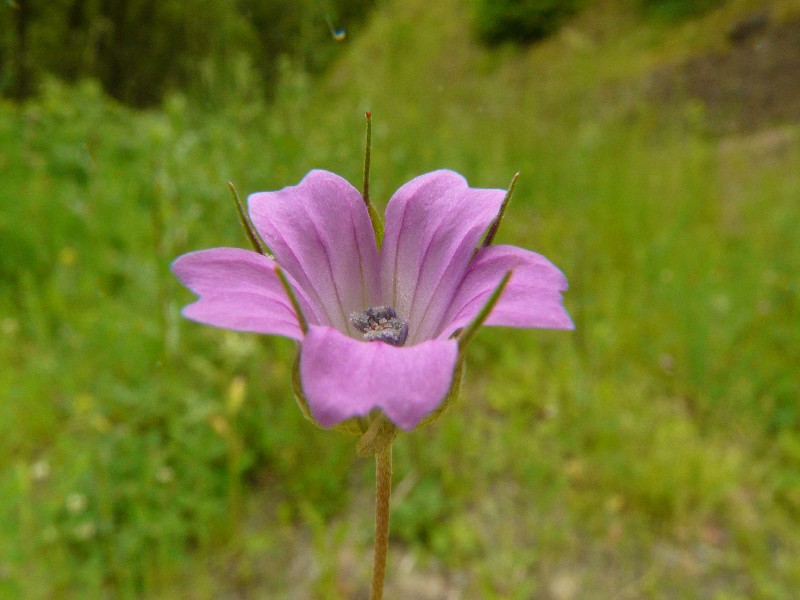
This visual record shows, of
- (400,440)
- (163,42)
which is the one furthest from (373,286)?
(163,42)

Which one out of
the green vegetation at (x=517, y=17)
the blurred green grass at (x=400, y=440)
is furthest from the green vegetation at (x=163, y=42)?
the green vegetation at (x=517, y=17)

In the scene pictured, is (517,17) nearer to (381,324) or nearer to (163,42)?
(163,42)

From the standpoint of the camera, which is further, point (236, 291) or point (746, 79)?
point (746, 79)

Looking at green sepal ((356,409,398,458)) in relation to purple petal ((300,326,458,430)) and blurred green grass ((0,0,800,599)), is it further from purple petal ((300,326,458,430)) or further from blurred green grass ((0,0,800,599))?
blurred green grass ((0,0,800,599))

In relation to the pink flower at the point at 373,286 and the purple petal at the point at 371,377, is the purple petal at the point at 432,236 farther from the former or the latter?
the purple petal at the point at 371,377

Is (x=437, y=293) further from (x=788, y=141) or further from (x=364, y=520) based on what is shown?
(x=788, y=141)

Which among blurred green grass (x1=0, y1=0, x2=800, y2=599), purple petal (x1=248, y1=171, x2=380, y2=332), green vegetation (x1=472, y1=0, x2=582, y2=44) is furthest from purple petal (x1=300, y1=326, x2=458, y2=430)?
green vegetation (x1=472, y1=0, x2=582, y2=44)
